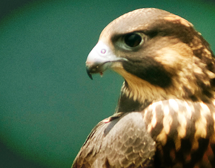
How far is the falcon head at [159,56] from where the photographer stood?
102cm

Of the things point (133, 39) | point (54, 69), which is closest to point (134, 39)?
point (133, 39)

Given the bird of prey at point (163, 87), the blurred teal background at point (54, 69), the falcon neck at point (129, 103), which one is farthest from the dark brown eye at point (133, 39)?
the blurred teal background at point (54, 69)

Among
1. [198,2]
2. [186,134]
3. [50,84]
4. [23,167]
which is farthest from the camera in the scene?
[23,167]

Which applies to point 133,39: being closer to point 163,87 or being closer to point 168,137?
point 163,87

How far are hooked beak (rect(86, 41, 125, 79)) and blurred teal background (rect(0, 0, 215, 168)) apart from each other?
3.14ft

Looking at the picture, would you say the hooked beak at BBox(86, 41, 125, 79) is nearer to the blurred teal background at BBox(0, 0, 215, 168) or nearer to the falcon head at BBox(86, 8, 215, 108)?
the falcon head at BBox(86, 8, 215, 108)

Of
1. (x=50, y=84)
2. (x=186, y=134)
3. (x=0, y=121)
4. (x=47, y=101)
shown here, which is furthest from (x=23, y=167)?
(x=186, y=134)

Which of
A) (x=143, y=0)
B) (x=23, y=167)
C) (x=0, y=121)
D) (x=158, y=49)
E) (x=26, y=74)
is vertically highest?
(x=143, y=0)

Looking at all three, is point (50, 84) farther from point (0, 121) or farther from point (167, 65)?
point (167, 65)

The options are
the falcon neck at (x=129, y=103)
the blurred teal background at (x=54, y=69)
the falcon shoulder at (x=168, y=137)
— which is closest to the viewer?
the falcon shoulder at (x=168, y=137)

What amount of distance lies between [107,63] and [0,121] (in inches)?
69.3

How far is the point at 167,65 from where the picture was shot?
1.02 meters

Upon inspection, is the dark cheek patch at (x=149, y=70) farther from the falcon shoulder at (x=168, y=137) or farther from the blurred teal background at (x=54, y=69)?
the blurred teal background at (x=54, y=69)

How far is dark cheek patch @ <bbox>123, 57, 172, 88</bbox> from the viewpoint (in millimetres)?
1029
